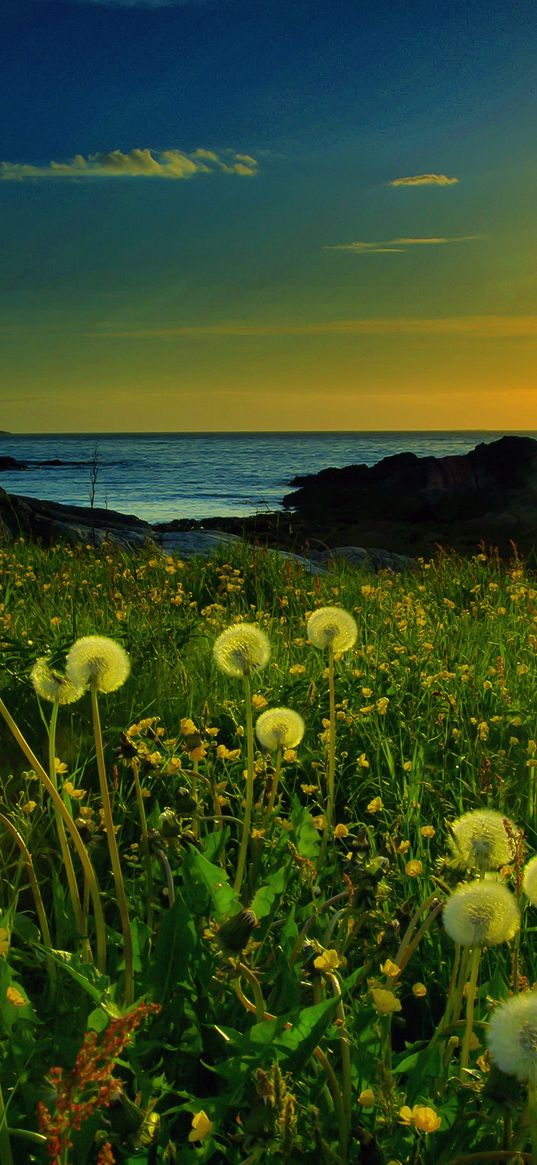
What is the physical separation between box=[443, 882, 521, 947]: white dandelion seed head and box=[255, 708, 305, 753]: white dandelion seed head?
739mm

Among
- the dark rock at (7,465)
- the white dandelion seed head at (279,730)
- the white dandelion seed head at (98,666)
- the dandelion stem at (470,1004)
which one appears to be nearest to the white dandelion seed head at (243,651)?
the white dandelion seed head at (279,730)

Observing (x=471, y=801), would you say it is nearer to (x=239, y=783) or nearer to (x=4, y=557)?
(x=239, y=783)

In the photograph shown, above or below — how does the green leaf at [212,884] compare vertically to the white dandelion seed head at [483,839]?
below

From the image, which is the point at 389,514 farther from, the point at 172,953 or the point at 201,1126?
the point at 201,1126

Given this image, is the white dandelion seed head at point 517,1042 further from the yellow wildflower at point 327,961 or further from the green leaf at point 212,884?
the green leaf at point 212,884

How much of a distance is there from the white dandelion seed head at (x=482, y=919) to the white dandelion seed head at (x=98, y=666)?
2.72 feet

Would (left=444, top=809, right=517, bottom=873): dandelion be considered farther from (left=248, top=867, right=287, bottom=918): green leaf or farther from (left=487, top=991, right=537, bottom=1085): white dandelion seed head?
(left=248, top=867, right=287, bottom=918): green leaf

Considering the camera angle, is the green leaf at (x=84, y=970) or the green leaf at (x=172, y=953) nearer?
the green leaf at (x=84, y=970)

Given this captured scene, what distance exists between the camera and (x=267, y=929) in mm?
2285

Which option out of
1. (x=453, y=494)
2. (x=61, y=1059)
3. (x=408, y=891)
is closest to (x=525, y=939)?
(x=408, y=891)

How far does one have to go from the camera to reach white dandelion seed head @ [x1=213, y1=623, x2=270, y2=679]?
2.21 m

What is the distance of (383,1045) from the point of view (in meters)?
2.00

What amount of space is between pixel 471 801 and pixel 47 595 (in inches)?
166

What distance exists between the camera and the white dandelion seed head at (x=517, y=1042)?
129 centimetres
